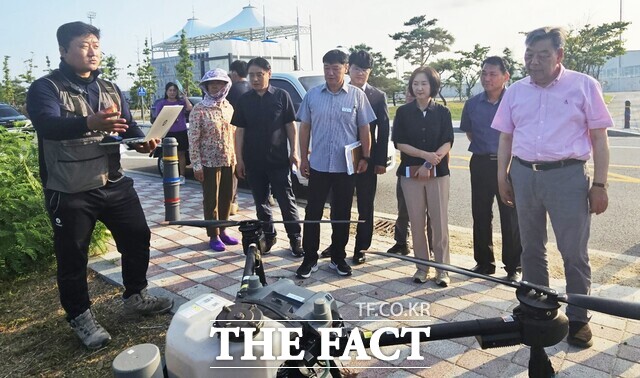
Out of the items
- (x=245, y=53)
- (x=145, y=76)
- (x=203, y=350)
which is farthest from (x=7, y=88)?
(x=203, y=350)

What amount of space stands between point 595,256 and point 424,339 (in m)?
4.27

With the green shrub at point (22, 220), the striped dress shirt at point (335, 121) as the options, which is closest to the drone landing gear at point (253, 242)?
the striped dress shirt at point (335, 121)

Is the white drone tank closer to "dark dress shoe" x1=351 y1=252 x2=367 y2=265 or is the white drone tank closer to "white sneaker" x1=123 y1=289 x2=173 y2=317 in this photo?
"white sneaker" x1=123 y1=289 x2=173 y2=317

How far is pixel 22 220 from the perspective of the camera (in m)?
4.43

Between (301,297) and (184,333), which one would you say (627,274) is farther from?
(184,333)

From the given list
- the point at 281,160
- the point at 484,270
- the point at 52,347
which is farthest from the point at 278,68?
the point at 52,347

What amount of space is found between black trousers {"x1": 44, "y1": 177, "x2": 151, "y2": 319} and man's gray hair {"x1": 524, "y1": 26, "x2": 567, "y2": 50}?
2870 mm

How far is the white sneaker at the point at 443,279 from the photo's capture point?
3814 millimetres

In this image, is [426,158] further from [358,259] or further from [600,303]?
[600,303]

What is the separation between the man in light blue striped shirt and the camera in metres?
4.07

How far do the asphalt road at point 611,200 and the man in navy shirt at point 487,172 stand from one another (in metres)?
1.68

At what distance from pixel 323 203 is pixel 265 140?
3.04ft

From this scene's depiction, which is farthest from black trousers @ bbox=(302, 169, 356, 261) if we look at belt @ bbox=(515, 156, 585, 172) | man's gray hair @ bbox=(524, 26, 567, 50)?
man's gray hair @ bbox=(524, 26, 567, 50)

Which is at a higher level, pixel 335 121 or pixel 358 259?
pixel 335 121
